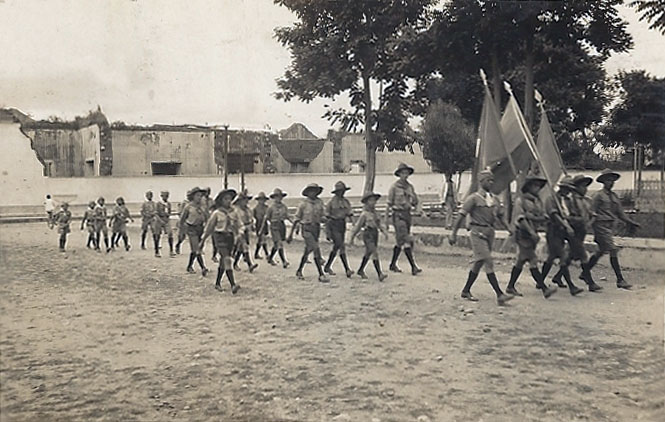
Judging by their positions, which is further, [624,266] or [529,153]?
[624,266]

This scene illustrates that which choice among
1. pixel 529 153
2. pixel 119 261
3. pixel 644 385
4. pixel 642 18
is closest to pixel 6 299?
pixel 119 261

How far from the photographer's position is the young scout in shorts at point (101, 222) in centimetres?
247

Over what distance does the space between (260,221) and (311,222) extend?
0.72 ft

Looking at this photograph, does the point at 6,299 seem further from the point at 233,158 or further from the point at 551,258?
the point at 551,258

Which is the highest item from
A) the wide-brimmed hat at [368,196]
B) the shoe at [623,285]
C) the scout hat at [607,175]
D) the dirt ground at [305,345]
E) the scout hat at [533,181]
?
the scout hat at [607,175]

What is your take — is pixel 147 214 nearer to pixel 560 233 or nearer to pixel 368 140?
pixel 368 140

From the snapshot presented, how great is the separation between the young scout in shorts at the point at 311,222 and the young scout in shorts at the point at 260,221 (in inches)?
4.6

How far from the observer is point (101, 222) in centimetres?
261

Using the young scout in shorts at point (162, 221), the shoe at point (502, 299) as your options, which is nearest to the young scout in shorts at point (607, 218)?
the shoe at point (502, 299)

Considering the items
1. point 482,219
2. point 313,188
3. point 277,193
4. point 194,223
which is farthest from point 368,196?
point 194,223

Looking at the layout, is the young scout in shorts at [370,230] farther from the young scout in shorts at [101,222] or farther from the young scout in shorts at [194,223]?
the young scout in shorts at [101,222]

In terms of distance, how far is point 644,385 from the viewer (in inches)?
106

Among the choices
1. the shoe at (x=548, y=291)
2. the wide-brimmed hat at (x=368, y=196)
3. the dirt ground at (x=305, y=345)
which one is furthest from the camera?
the shoe at (x=548, y=291)

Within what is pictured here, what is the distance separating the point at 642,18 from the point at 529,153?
756 millimetres
